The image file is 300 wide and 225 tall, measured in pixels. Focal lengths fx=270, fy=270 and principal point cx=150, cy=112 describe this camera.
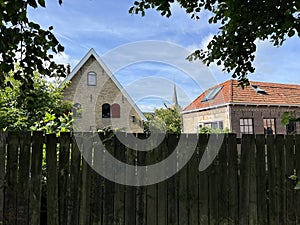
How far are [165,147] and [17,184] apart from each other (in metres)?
1.25

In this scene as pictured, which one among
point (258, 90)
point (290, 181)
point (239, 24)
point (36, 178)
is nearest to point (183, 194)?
point (290, 181)

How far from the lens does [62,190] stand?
2225 millimetres

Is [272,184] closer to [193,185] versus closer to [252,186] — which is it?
[252,186]

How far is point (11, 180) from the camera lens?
213cm

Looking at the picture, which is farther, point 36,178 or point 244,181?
point 244,181

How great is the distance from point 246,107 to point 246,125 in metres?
0.95

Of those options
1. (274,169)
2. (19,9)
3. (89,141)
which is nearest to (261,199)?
(274,169)

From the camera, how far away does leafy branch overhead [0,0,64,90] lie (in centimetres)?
158

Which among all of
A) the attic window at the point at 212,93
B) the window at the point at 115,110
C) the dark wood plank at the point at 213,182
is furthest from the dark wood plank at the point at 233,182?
the attic window at the point at 212,93

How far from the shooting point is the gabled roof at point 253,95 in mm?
14141

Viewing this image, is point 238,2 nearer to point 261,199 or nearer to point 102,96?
point 261,199

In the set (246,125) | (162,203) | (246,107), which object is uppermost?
(246,107)

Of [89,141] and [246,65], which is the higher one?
[246,65]

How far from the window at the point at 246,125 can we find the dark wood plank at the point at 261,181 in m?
12.0
